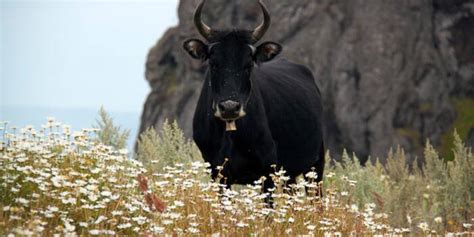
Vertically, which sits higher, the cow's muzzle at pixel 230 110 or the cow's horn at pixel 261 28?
the cow's horn at pixel 261 28

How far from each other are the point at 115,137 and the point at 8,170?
656 cm

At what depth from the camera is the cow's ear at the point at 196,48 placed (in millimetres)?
11103

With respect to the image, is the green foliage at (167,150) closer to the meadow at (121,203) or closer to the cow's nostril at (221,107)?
the cow's nostril at (221,107)

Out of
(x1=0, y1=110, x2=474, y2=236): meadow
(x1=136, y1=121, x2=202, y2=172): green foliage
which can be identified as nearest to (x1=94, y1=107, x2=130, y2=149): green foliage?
(x1=136, y1=121, x2=202, y2=172): green foliage

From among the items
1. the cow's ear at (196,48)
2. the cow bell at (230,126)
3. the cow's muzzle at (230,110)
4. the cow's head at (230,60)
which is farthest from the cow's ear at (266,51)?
the cow's muzzle at (230,110)

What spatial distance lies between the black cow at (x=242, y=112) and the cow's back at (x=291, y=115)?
14 millimetres

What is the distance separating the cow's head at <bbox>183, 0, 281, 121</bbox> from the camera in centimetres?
1029

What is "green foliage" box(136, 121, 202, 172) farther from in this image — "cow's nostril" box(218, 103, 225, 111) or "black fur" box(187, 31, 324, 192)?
"cow's nostril" box(218, 103, 225, 111)

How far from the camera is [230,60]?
1071 centimetres

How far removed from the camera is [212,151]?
442 inches

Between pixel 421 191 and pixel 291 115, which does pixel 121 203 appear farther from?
pixel 421 191

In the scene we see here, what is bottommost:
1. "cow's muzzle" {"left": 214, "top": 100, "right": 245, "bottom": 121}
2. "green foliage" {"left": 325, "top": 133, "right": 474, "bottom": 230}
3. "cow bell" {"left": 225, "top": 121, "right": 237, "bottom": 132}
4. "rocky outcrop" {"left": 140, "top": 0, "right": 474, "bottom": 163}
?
"green foliage" {"left": 325, "top": 133, "right": 474, "bottom": 230}

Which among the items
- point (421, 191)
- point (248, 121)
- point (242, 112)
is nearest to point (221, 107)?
point (242, 112)

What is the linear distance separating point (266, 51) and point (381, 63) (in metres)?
46.6
